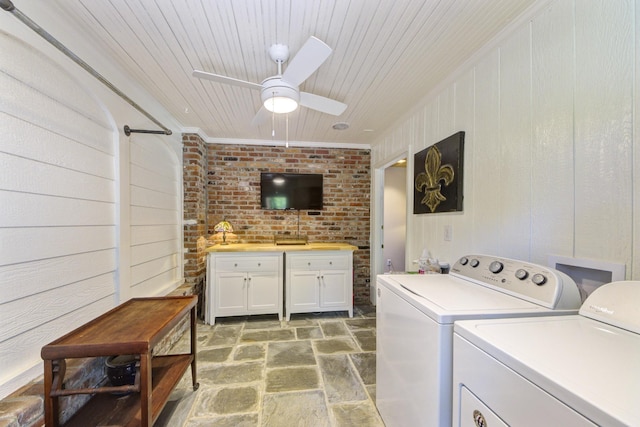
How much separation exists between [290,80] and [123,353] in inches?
67.0

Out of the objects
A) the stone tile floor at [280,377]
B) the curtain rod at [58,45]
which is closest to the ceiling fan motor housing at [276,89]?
the curtain rod at [58,45]

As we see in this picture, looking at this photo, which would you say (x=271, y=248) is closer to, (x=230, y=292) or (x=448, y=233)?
(x=230, y=292)

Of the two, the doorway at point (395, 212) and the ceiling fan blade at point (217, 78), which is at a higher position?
the ceiling fan blade at point (217, 78)

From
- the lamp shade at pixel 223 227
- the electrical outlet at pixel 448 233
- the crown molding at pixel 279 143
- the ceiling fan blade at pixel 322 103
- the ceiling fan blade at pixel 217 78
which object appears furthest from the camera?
the crown molding at pixel 279 143

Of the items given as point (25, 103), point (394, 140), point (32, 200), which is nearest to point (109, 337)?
point (32, 200)

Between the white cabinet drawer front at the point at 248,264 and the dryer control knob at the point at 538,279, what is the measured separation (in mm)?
2432

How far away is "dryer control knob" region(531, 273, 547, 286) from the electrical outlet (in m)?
0.84

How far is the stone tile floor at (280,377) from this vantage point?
5.24ft

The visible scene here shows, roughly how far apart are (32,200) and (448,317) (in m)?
1.96

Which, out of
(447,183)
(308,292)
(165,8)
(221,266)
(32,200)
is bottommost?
(308,292)

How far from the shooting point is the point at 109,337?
4.11ft

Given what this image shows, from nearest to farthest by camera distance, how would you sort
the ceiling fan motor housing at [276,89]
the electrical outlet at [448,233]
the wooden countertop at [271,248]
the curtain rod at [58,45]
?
the curtain rod at [58,45] → the ceiling fan motor housing at [276,89] → the electrical outlet at [448,233] → the wooden countertop at [271,248]

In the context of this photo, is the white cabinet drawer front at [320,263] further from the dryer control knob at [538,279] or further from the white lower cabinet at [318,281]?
the dryer control knob at [538,279]

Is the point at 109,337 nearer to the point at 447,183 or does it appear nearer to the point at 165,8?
the point at 165,8
